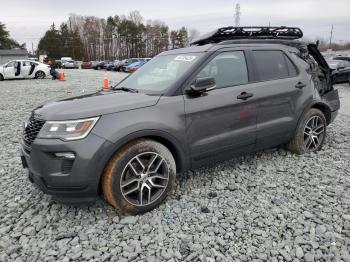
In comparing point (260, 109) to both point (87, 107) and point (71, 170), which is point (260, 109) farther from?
point (71, 170)

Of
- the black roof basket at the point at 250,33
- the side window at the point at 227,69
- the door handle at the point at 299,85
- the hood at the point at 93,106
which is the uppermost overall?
the black roof basket at the point at 250,33

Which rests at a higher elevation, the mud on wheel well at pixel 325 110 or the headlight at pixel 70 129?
the headlight at pixel 70 129

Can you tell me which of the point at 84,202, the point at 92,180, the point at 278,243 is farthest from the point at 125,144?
the point at 278,243

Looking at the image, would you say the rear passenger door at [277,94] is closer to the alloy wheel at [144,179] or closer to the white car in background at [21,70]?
the alloy wheel at [144,179]

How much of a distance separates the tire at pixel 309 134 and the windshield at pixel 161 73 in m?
1.99

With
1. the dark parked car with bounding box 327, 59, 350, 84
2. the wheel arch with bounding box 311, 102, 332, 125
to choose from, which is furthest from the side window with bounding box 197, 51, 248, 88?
the dark parked car with bounding box 327, 59, 350, 84

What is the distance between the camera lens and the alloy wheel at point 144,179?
3.16 m

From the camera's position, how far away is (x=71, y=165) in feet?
9.46

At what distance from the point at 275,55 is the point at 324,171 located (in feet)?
5.66

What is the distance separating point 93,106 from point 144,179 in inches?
35.3

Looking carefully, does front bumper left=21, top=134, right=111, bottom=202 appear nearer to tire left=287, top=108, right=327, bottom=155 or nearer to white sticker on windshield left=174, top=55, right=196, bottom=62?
white sticker on windshield left=174, top=55, right=196, bottom=62

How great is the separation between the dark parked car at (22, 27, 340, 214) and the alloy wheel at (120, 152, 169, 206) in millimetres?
11

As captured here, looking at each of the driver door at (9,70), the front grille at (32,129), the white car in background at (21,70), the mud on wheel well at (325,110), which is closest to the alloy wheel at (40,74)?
the white car in background at (21,70)

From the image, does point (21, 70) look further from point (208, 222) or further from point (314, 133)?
point (208, 222)
